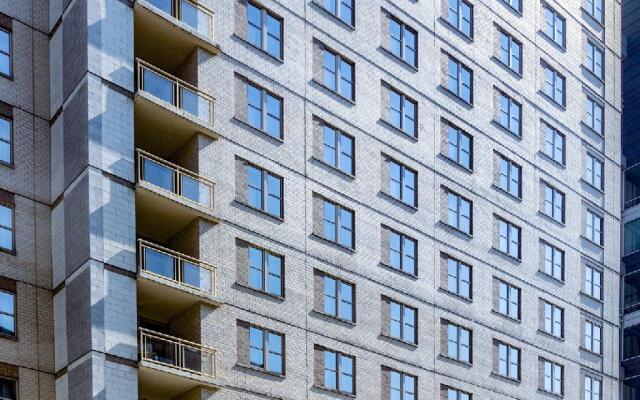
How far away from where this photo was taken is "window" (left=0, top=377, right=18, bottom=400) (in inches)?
1192

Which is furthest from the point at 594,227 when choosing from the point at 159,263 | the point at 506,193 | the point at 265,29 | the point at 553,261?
the point at 159,263

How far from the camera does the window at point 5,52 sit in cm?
3293

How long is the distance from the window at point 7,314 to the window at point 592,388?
32151 millimetres

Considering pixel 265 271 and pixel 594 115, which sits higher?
pixel 594 115

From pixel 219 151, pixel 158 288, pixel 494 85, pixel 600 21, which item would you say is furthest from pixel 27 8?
pixel 600 21

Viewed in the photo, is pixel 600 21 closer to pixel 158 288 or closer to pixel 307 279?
pixel 307 279

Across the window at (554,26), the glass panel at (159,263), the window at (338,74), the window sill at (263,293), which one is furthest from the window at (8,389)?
the window at (554,26)

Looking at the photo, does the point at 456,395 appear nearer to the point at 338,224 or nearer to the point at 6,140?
the point at 338,224

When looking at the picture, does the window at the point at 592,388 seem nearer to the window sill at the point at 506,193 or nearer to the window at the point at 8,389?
the window sill at the point at 506,193

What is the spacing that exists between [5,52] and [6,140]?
10.1ft

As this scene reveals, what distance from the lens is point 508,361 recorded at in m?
46.4

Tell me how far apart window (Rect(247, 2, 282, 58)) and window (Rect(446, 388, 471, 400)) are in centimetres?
1628

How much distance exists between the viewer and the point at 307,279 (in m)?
37.2

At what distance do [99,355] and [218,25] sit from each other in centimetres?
1335
